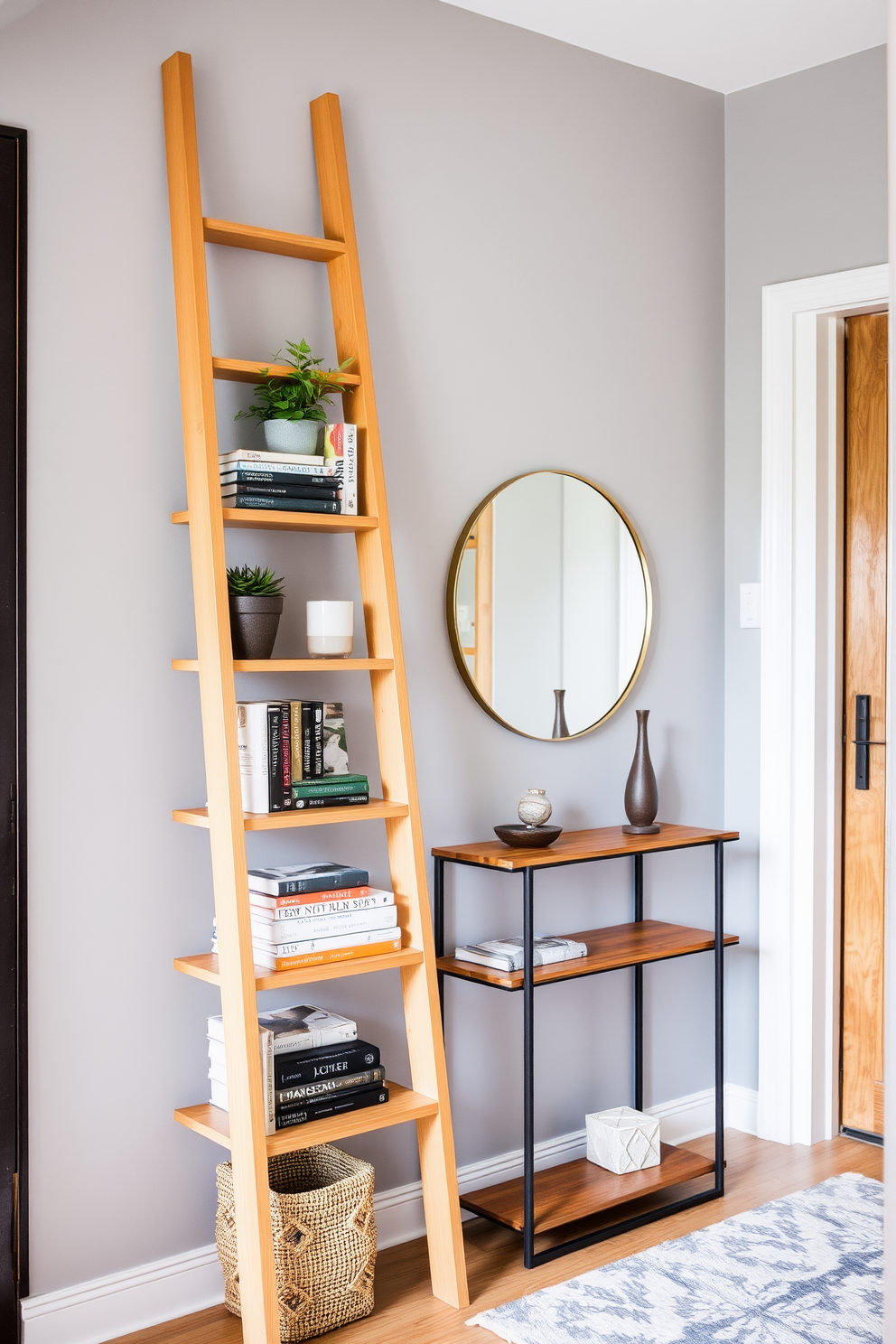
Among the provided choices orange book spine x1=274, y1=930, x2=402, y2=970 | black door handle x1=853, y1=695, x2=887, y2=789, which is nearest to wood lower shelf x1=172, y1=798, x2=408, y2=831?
orange book spine x1=274, y1=930, x2=402, y2=970

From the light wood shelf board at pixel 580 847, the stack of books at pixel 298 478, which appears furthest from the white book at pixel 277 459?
the light wood shelf board at pixel 580 847

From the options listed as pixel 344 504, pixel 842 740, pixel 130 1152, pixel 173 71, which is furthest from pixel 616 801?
pixel 173 71

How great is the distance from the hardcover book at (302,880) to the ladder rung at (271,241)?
121 cm

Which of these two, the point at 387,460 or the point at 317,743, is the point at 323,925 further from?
the point at 387,460

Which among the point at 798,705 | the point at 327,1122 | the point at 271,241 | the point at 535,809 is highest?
the point at 271,241

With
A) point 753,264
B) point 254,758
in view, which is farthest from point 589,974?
point 753,264

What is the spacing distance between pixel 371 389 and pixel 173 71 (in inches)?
26.9

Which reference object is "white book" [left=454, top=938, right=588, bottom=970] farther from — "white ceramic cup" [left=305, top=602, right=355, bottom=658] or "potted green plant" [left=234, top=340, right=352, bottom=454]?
"potted green plant" [left=234, top=340, right=352, bottom=454]

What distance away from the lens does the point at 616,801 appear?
3213 millimetres

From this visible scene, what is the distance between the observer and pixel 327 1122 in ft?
7.50

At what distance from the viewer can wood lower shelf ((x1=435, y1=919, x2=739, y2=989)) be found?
8.72ft

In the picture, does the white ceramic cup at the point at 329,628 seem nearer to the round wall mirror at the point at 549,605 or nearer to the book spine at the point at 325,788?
the book spine at the point at 325,788

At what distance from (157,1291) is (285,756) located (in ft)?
3.47

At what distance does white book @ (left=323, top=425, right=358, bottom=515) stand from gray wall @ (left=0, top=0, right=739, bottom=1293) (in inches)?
8.5
